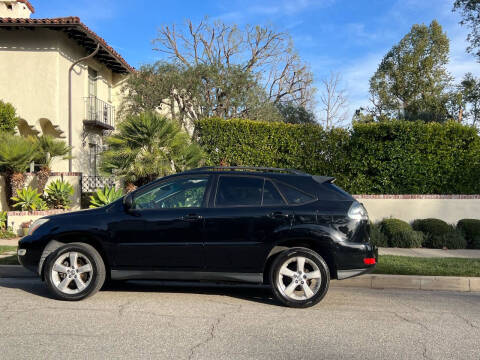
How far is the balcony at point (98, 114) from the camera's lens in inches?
750

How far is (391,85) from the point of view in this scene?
32906 millimetres

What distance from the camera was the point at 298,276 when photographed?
5773 millimetres

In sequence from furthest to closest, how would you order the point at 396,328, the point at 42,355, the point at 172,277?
the point at 172,277 < the point at 396,328 < the point at 42,355

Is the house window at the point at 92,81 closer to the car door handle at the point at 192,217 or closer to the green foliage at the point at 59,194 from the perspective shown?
the green foliage at the point at 59,194

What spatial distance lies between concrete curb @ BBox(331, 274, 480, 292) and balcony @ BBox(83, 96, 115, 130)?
14.6 metres

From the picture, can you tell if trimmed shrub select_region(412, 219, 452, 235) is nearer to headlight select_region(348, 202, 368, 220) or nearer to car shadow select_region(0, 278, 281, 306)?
car shadow select_region(0, 278, 281, 306)

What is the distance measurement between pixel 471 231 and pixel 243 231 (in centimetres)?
806

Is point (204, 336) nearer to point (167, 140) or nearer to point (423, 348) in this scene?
point (423, 348)

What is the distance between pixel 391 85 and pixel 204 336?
31.7m

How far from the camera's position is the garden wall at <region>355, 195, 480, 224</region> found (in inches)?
497

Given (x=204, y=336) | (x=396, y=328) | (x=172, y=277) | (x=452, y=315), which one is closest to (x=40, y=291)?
(x=172, y=277)

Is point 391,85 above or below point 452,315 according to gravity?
above

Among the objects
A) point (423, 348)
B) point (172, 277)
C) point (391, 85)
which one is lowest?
point (423, 348)

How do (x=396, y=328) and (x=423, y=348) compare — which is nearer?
(x=423, y=348)
